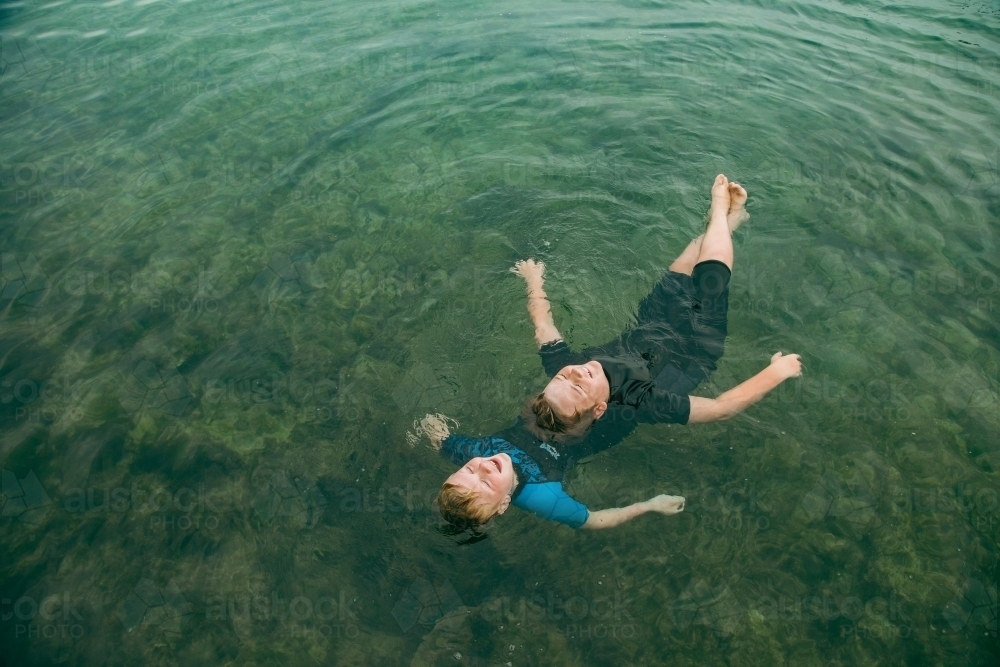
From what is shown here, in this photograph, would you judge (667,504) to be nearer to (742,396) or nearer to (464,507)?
(742,396)

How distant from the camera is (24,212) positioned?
8312 mm

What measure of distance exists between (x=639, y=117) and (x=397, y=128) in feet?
12.4

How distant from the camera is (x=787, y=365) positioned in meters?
5.41

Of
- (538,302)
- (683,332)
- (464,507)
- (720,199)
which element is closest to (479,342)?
(538,302)

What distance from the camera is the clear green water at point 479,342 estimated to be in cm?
470

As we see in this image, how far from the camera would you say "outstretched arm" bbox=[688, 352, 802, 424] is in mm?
5082

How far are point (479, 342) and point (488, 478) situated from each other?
213 centimetres

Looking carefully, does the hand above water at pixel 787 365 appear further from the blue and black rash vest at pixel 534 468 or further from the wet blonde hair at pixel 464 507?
the wet blonde hair at pixel 464 507

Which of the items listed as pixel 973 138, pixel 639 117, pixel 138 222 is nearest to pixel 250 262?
pixel 138 222

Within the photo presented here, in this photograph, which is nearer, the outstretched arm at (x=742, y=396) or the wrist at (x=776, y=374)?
the outstretched arm at (x=742, y=396)

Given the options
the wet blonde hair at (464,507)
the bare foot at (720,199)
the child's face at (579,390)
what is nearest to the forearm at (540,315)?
the child's face at (579,390)

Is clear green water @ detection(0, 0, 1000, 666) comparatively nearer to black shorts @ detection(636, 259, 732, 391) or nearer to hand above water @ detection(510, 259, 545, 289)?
hand above water @ detection(510, 259, 545, 289)

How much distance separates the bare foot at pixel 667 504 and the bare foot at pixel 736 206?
121 inches

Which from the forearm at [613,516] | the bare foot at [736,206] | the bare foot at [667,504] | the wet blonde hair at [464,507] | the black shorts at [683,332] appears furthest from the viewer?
the bare foot at [736,206]
